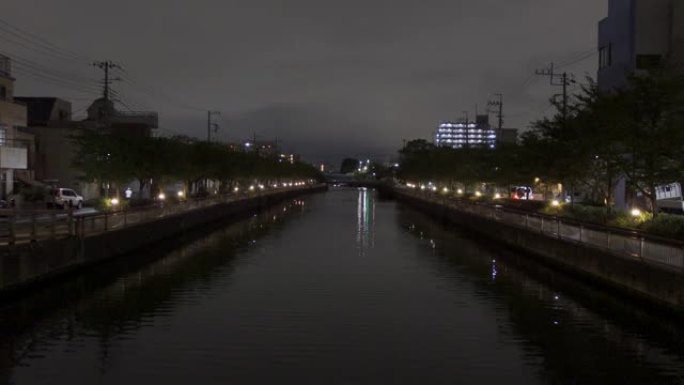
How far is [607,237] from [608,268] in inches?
32.4

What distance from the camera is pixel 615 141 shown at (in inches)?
1132

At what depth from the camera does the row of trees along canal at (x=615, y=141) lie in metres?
26.7

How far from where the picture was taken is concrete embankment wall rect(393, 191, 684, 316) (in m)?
16.5

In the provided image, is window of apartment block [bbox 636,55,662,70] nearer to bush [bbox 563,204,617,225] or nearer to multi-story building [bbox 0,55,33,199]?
bush [bbox 563,204,617,225]

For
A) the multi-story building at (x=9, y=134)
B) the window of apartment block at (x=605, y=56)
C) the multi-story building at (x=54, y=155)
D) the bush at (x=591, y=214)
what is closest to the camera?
the bush at (x=591, y=214)

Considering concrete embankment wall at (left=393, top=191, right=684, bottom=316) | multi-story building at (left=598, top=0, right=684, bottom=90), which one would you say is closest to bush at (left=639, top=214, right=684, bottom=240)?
concrete embankment wall at (left=393, top=191, right=684, bottom=316)

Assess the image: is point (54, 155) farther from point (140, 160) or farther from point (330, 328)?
point (330, 328)

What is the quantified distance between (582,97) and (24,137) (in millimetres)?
43170

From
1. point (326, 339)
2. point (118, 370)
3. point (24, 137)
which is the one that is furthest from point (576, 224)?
point (24, 137)

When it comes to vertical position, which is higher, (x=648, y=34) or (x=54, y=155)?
(x=648, y=34)

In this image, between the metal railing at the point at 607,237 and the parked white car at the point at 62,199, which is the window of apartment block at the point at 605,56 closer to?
the metal railing at the point at 607,237

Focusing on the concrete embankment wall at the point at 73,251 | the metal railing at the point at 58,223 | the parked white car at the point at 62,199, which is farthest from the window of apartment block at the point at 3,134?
the metal railing at the point at 58,223

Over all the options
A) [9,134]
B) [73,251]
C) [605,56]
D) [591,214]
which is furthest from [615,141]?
[9,134]

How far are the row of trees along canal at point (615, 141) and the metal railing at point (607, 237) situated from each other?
11.3 ft
